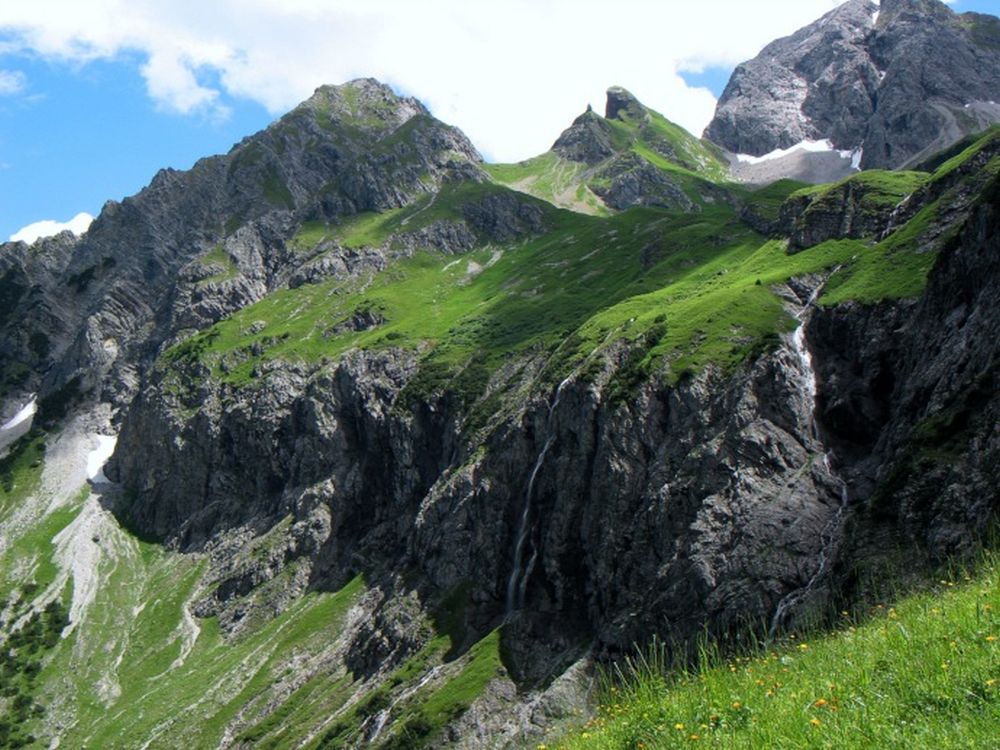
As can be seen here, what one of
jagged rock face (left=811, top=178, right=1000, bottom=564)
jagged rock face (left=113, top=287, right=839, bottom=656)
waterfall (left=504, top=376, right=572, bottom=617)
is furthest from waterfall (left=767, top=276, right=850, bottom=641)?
waterfall (left=504, top=376, right=572, bottom=617)

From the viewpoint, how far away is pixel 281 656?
470 feet

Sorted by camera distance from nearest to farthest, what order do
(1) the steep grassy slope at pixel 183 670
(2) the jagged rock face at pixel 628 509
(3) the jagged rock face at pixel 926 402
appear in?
(3) the jagged rock face at pixel 926 402, (2) the jagged rock face at pixel 628 509, (1) the steep grassy slope at pixel 183 670

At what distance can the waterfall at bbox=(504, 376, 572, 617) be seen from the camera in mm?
117500

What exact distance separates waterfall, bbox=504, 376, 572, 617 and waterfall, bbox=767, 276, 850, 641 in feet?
107

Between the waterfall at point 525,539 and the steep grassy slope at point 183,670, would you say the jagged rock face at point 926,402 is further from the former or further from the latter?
the steep grassy slope at point 183,670

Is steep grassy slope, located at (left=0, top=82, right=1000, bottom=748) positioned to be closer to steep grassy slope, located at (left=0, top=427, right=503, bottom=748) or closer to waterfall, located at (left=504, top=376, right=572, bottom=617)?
steep grassy slope, located at (left=0, top=427, right=503, bottom=748)

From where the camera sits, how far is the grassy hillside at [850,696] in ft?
35.7

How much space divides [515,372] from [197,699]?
256 ft

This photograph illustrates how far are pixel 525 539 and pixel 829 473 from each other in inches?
1806

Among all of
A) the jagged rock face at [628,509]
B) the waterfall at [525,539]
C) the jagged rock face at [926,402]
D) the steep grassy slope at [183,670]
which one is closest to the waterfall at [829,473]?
the jagged rock face at [628,509]

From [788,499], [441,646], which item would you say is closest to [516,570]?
[441,646]

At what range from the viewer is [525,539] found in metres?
121

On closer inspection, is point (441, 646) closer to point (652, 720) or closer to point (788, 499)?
point (788, 499)

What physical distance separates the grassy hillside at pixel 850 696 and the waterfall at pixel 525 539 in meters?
104
